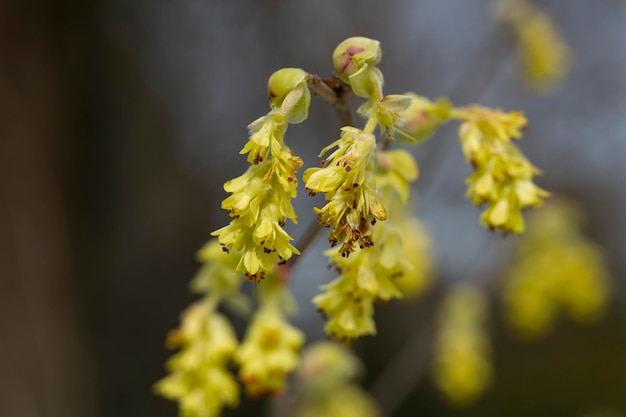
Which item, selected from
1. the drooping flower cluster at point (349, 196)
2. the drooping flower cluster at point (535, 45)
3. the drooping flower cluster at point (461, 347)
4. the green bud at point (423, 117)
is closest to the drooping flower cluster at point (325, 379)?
the drooping flower cluster at point (461, 347)

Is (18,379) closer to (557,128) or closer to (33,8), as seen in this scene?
(33,8)

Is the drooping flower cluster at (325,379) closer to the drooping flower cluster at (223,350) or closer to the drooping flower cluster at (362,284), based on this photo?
the drooping flower cluster at (223,350)

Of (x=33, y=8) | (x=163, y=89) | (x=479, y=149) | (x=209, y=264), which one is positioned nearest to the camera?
(x=479, y=149)

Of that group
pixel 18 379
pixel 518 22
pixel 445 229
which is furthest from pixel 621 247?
pixel 18 379

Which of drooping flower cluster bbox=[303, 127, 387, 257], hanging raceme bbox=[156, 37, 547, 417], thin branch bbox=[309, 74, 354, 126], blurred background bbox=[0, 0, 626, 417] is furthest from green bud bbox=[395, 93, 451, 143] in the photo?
blurred background bbox=[0, 0, 626, 417]

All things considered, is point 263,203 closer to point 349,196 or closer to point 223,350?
point 349,196

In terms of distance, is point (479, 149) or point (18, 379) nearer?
point (479, 149)

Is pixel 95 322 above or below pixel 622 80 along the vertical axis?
above

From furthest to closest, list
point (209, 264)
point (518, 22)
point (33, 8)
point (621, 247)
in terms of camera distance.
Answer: point (621, 247) → point (33, 8) → point (518, 22) → point (209, 264)
